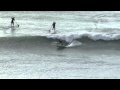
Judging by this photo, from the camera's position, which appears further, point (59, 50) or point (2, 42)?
point (2, 42)

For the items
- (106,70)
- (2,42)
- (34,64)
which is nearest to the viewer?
(106,70)
